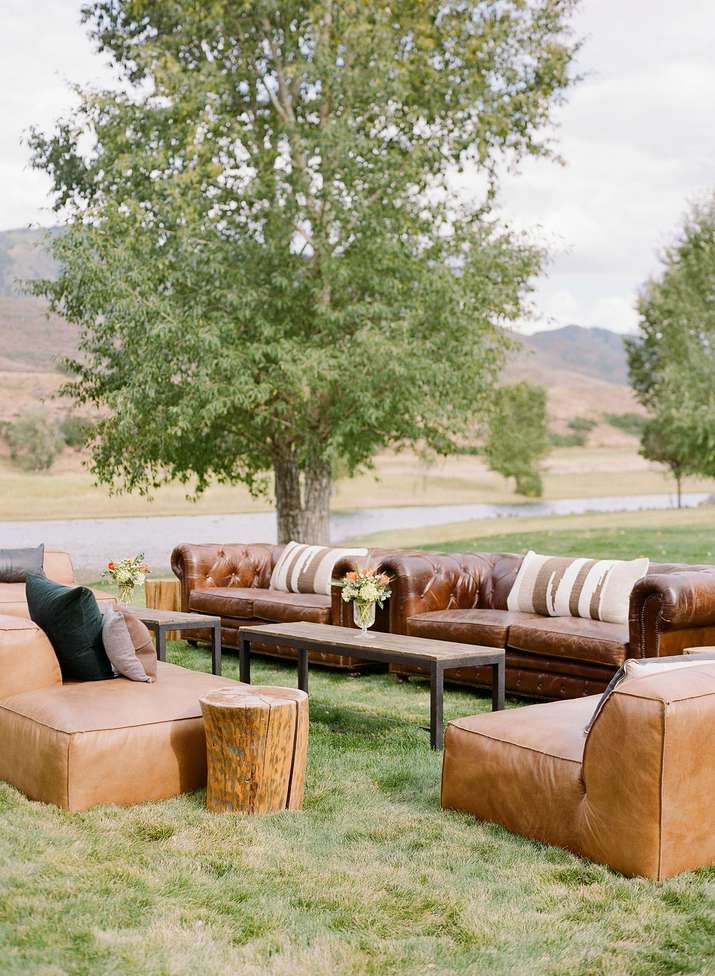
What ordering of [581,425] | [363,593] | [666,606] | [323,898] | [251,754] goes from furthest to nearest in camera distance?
[581,425]
[363,593]
[666,606]
[251,754]
[323,898]

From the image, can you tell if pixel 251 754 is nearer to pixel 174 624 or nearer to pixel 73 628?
pixel 73 628

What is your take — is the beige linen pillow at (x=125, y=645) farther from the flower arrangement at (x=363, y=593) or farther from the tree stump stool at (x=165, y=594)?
the tree stump stool at (x=165, y=594)

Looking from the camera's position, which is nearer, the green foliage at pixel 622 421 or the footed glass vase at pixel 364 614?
the footed glass vase at pixel 364 614

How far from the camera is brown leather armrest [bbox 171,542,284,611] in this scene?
7.90m

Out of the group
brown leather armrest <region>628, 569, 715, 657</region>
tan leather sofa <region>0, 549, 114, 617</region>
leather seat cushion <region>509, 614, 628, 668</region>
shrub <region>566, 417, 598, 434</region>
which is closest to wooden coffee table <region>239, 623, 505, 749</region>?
leather seat cushion <region>509, 614, 628, 668</region>

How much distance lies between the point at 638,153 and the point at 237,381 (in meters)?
13.9

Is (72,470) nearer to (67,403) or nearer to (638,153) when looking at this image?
(67,403)

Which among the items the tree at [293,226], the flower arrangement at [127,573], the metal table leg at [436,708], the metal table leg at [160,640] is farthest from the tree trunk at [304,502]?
the metal table leg at [436,708]

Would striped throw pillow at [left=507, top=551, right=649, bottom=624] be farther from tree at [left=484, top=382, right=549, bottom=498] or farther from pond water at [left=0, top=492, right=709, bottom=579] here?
tree at [left=484, top=382, right=549, bottom=498]

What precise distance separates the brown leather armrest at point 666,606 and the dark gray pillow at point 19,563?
14.8ft

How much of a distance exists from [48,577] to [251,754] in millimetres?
4880

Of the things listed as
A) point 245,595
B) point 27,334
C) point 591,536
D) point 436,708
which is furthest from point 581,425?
point 436,708

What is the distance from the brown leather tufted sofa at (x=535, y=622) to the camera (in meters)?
5.20

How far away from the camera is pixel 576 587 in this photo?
5.97 m
